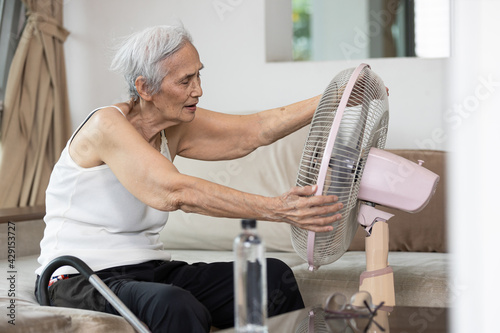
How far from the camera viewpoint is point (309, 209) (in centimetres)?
128

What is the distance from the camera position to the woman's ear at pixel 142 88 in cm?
164

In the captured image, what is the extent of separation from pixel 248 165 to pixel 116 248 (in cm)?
91

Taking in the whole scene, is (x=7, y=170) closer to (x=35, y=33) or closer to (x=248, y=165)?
(x=35, y=33)

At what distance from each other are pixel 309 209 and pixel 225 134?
745 millimetres

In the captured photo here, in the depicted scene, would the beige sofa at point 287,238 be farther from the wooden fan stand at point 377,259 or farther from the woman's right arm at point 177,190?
the woman's right arm at point 177,190

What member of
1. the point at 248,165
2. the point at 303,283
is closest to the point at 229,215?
the point at 303,283

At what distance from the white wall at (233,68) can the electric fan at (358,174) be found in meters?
1.31

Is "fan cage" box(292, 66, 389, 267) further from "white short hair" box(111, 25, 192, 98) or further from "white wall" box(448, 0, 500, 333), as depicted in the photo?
"white wall" box(448, 0, 500, 333)

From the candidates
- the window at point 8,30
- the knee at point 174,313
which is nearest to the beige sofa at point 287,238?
the knee at point 174,313

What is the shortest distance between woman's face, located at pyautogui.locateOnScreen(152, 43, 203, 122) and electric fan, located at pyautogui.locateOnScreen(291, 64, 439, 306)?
42 cm

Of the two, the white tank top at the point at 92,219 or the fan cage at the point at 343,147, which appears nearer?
the fan cage at the point at 343,147

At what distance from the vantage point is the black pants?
1386 millimetres

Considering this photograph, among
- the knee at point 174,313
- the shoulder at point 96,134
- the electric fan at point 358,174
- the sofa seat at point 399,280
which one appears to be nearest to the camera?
the electric fan at point 358,174

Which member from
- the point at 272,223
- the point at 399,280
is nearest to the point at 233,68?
the point at 272,223
